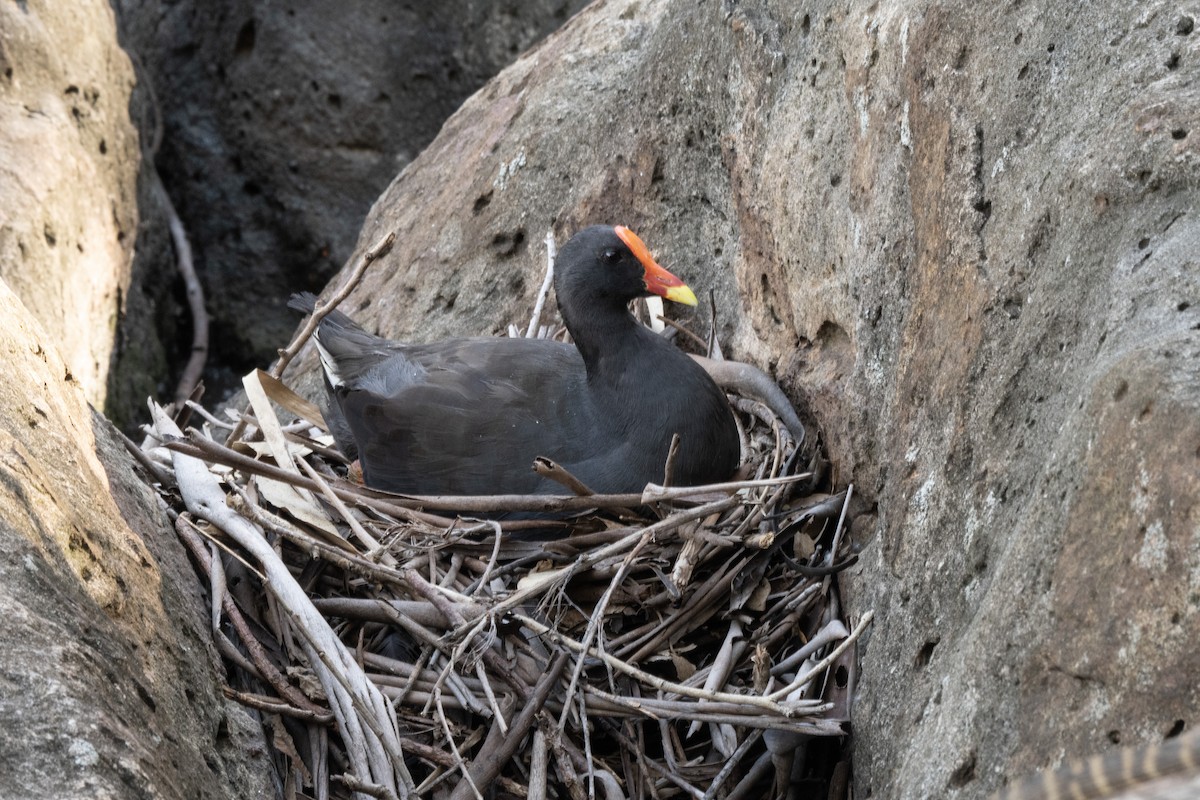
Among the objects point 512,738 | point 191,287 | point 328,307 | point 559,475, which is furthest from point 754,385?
point 191,287

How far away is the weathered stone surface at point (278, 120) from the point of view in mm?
6969

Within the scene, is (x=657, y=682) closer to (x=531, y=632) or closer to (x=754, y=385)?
(x=531, y=632)

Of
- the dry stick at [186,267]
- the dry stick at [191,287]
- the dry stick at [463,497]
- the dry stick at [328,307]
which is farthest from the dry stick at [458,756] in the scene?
the dry stick at [191,287]

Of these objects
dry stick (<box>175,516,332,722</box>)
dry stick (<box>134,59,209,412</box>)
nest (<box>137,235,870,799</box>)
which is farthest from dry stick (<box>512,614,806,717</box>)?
dry stick (<box>134,59,209,412</box>)

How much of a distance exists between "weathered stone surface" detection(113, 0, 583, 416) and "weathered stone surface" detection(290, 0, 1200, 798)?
2.89m

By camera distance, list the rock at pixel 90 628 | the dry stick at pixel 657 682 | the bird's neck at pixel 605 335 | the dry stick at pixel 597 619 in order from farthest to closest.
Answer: the bird's neck at pixel 605 335, the dry stick at pixel 597 619, the dry stick at pixel 657 682, the rock at pixel 90 628

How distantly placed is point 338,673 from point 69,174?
3.87 meters

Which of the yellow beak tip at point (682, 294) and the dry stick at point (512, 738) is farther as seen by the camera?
the yellow beak tip at point (682, 294)

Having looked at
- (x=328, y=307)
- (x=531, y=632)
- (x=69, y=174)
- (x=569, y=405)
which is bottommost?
(x=531, y=632)

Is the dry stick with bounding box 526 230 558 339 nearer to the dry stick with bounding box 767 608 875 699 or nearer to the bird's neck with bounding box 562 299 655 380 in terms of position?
the bird's neck with bounding box 562 299 655 380

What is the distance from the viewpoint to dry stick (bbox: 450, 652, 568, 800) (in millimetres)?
2754

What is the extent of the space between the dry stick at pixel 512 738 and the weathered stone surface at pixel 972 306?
65 cm

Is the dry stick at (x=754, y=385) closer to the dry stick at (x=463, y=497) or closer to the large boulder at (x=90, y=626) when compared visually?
the dry stick at (x=463, y=497)

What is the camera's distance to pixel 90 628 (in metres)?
2.26
